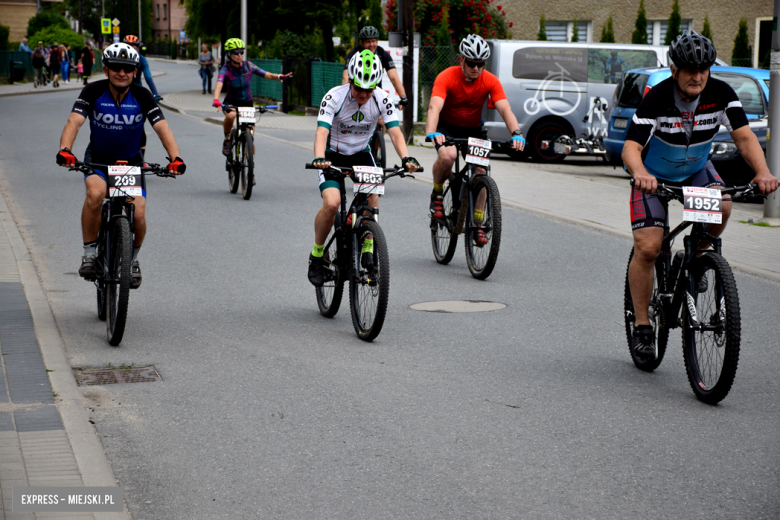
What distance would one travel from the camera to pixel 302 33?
41219mm

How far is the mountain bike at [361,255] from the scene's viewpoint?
21.1ft

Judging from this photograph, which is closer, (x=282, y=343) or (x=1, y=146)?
A: (x=282, y=343)

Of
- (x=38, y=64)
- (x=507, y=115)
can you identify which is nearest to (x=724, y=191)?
(x=507, y=115)

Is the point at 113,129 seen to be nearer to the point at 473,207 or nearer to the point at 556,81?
the point at 473,207


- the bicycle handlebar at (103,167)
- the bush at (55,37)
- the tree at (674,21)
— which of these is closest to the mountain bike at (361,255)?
the bicycle handlebar at (103,167)

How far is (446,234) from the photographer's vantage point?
941 centimetres

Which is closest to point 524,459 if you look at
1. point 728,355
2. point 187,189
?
point 728,355

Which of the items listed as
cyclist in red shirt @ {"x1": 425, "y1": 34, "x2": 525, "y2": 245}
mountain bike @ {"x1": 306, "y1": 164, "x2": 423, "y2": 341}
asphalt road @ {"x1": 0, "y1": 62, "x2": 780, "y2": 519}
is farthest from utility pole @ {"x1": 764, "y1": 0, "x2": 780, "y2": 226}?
mountain bike @ {"x1": 306, "y1": 164, "x2": 423, "y2": 341}

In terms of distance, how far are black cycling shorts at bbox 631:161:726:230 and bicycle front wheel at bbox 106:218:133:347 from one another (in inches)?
117

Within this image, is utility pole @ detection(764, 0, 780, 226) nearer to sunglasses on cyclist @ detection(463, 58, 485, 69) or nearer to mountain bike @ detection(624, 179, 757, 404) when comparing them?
sunglasses on cyclist @ detection(463, 58, 485, 69)

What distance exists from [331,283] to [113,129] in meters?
1.87

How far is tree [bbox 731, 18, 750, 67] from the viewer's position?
28844 mm

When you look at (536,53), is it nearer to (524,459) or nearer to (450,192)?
(450,192)

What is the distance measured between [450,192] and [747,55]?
898 inches
